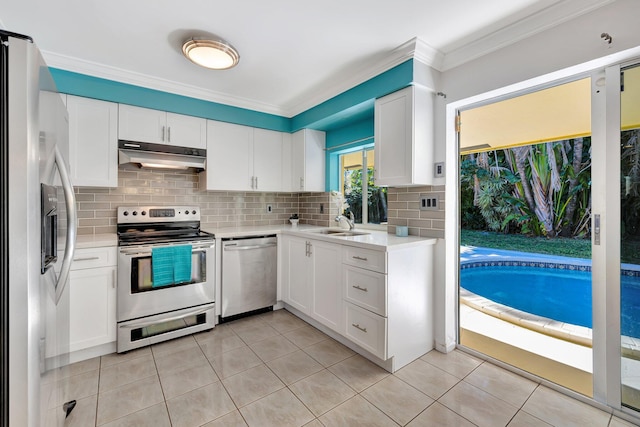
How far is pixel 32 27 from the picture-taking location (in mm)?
1972

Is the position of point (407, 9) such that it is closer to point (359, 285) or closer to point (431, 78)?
point (431, 78)

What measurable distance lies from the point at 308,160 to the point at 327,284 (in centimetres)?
169

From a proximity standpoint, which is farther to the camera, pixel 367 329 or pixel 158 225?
pixel 158 225

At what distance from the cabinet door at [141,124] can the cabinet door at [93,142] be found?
55 mm

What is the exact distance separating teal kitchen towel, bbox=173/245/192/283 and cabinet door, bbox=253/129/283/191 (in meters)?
1.21

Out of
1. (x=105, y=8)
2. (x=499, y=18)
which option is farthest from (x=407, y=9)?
(x=105, y=8)

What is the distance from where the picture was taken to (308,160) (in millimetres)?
3619

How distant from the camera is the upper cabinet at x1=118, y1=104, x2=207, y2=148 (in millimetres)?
2713

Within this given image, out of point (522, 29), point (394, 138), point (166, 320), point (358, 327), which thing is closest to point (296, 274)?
point (358, 327)

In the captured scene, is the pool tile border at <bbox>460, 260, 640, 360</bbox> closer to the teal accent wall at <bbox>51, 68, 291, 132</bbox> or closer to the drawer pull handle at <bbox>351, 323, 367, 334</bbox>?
the drawer pull handle at <bbox>351, 323, 367, 334</bbox>

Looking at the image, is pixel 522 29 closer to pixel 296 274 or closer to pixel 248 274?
pixel 296 274

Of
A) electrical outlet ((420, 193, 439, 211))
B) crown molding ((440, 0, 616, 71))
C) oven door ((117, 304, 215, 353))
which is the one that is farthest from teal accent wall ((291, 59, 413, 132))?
oven door ((117, 304, 215, 353))

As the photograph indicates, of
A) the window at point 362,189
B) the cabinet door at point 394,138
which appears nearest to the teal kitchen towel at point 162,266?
the cabinet door at point 394,138

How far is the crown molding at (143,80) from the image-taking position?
238 centimetres
